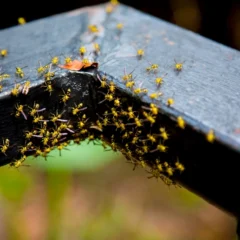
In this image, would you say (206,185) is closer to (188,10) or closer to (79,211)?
(79,211)

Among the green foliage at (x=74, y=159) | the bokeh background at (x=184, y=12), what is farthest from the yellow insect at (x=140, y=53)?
the bokeh background at (x=184, y=12)

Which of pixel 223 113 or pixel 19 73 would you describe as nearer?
pixel 223 113

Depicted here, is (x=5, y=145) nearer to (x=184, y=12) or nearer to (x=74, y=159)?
(x=74, y=159)

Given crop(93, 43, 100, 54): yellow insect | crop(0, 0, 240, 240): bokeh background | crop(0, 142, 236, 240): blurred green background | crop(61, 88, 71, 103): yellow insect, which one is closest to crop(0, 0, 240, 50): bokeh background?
crop(0, 0, 240, 240): bokeh background

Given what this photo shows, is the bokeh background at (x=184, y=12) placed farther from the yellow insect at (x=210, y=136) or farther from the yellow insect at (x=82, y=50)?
the yellow insect at (x=210, y=136)

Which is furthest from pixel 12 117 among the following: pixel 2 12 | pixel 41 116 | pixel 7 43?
pixel 2 12

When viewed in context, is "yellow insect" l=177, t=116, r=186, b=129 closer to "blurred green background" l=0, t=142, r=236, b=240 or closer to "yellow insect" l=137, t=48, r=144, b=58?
"yellow insect" l=137, t=48, r=144, b=58

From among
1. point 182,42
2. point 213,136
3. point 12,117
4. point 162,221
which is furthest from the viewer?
point 162,221

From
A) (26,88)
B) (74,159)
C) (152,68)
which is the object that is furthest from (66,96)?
(74,159)
